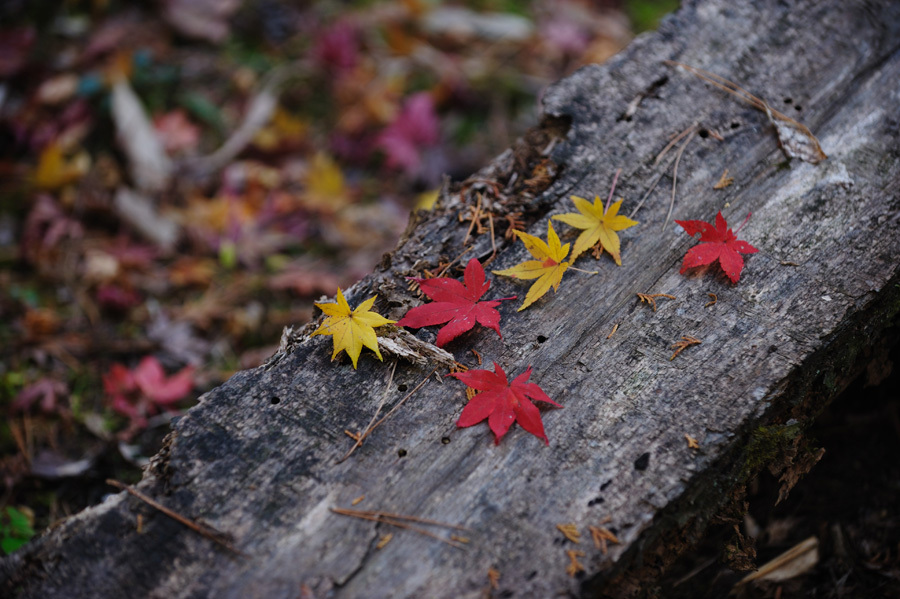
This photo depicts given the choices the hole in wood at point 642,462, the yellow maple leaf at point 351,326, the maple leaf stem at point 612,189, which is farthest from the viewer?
the maple leaf stem at point 612,189

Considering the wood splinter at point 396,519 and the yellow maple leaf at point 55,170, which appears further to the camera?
the yellow maple leaf at point 55,170

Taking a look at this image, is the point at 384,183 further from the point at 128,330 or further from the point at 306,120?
the point at 128,330

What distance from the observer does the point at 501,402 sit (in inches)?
54.7

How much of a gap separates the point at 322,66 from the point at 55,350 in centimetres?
244

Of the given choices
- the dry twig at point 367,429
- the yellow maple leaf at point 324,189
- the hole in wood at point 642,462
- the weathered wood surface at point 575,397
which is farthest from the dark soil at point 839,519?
the yellow maple leaf at point 324,189

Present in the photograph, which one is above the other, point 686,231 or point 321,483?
point 321,483

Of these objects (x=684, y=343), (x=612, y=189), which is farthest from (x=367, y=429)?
(x=612, y=189)

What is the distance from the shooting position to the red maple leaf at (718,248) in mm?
1548

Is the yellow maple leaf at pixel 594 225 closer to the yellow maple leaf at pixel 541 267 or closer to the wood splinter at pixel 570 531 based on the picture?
the yellow maple leaf at pixel 541 267

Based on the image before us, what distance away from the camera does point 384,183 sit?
3520 mm

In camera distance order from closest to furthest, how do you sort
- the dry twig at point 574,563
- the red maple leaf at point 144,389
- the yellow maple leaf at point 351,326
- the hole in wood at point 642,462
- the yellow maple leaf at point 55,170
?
1. the dry twig at point 574,563
2. the hole in wood at point 642,462
3. the yellow maple leaf at point 351,326
4. the red maple leaf at point 144,389
5. the yellow maple leaf at point 55,170

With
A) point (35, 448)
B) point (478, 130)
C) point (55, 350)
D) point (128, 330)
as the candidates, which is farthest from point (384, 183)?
point (35, 448)

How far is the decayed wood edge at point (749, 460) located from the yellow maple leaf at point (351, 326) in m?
0.76

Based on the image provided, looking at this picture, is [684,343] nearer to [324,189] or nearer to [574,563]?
[574,563]
